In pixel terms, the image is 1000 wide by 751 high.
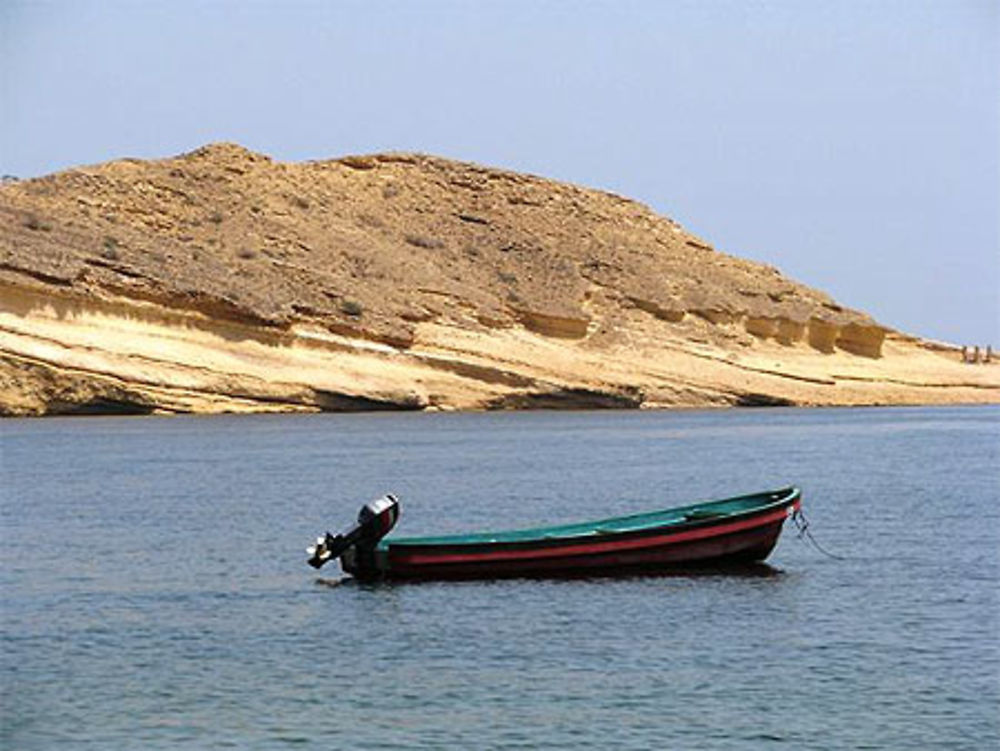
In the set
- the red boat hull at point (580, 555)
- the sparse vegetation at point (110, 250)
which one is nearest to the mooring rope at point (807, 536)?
the red boat hull at point (580, 555)

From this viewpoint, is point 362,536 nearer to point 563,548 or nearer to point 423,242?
point 563,548

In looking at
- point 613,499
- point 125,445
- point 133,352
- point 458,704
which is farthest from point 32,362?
point 458,704

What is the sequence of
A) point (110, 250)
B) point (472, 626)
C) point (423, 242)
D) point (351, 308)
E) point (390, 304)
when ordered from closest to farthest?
point (472, 626)
point (110, 250)
point (351, 308)
point (390, 304)
point (423, 242)

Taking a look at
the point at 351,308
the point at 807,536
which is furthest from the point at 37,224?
the point at 807,536

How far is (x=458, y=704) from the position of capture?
19406 mm

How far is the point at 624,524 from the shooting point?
28.8 meters

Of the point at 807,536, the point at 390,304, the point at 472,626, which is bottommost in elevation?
the point at 472,626

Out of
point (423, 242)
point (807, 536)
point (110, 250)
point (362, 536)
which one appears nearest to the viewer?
point (362, 536)

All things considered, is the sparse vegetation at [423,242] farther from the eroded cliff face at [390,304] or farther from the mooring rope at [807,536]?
the mooring rope at [807,536]

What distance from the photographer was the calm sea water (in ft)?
61.1

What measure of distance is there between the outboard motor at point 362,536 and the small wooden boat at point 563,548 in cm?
1

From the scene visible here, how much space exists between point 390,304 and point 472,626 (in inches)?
2103

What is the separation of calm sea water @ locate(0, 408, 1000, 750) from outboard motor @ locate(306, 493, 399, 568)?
39 cm

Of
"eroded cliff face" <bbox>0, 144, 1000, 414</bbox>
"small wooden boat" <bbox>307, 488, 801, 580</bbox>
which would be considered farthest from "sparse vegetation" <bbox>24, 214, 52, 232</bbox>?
"small wooden boat" <bbox>307, 488, 801, 580</bbox>
